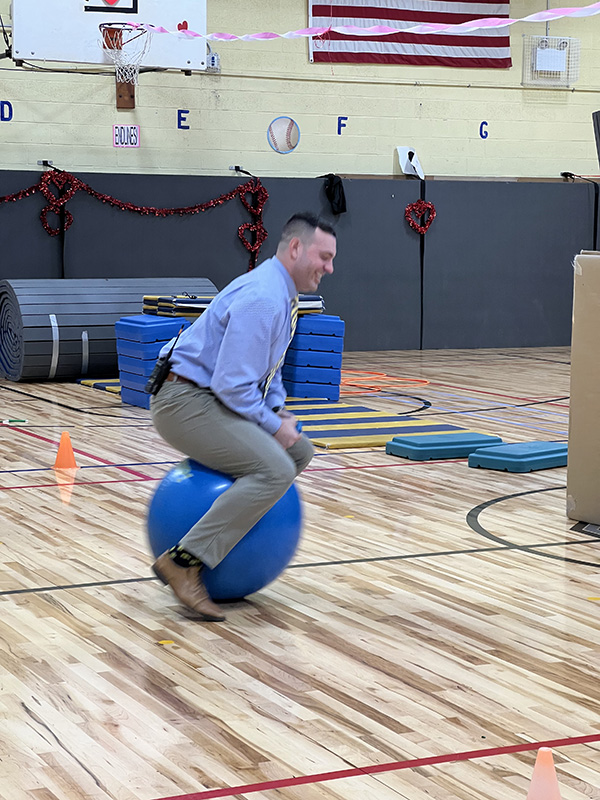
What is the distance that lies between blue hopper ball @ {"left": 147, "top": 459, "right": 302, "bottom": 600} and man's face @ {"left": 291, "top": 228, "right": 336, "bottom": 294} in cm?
76

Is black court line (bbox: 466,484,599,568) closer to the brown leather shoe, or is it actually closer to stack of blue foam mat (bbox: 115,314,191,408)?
the brown leather shoe

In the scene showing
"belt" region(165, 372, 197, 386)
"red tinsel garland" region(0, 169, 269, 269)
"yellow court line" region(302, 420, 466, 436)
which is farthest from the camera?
"red tinsel garland" region(0, 169, 269, 269)

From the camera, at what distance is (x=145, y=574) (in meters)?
4.64

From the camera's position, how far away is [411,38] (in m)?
14.7

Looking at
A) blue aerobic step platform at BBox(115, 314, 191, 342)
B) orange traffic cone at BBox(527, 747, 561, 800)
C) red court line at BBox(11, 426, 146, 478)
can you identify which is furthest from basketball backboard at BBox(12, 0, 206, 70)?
orange traffic cone at BBox(527, 747, 561, 800)

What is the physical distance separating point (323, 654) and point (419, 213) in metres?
11.7

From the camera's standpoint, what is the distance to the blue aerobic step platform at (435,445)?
7367 millimetres

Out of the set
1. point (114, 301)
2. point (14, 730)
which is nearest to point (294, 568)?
point (14, 730)

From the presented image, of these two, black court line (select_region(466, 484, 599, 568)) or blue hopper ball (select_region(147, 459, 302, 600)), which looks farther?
black court line (select_region(466, 484, 599, 568))

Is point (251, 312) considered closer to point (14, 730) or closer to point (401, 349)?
point (14, 730)

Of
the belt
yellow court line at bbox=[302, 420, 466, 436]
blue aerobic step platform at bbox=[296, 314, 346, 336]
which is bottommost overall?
yellow court line at bbox=[302, 420, 466, 436]

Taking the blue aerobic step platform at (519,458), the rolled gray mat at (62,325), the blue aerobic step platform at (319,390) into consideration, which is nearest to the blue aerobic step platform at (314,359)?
the blue aerobic step platform at (319,390)

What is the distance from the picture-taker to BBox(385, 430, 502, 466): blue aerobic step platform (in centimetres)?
737

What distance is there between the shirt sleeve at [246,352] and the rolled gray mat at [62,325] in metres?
7.49
